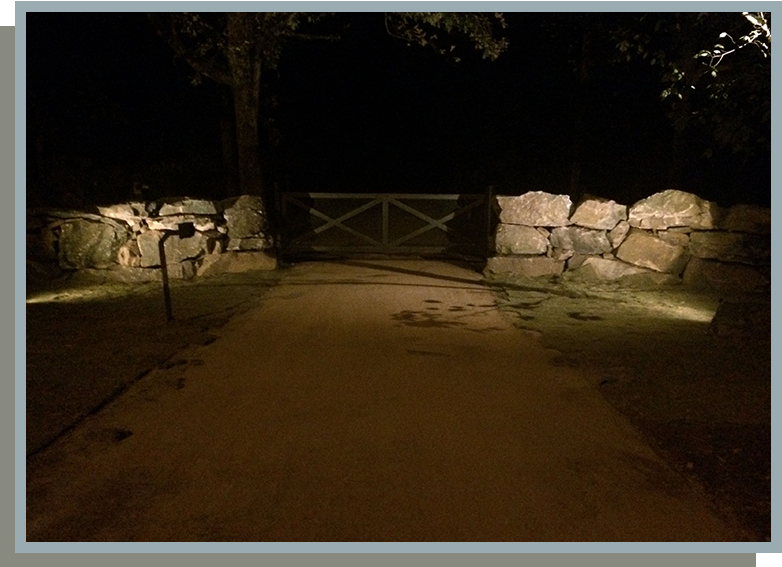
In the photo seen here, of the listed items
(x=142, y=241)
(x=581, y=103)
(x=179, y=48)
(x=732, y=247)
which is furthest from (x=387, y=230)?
(x=581, y=103)

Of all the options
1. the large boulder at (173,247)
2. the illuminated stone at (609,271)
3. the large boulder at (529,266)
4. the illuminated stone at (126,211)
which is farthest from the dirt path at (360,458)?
the illuminated stone at (126,211)

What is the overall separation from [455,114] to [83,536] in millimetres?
26526

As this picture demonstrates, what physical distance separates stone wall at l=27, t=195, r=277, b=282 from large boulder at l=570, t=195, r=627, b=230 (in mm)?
6033

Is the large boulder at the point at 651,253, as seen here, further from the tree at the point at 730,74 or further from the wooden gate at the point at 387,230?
the wooden gate at the point at 387,230

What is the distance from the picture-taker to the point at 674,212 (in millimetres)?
11102

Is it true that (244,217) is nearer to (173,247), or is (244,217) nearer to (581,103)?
(173,247)

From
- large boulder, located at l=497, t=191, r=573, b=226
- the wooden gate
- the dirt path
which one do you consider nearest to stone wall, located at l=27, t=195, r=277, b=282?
the wooden gate

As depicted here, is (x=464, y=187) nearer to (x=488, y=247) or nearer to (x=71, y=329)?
(x=488, y=247)

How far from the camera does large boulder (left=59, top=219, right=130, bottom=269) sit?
11.1 m

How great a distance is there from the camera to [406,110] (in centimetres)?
3073

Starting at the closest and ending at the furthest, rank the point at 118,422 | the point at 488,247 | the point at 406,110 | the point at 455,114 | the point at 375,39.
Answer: the point at 118,422
the point at 488,247
the point at 375,39
the point at 455,114
the point at 406,110

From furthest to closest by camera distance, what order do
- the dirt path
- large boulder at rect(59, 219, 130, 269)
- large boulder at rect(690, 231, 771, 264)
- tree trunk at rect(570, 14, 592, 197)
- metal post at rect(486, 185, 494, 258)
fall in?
tree trunk at rect(570, 14, 592, 197), metal post at rect(486, 185, 494, 258), large boulder at rect(59, 219, 130, 269), large boulder at rect(690, 231, 771, 264), the dirt path

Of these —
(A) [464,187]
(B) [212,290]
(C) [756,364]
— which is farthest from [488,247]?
(A) [464,187]

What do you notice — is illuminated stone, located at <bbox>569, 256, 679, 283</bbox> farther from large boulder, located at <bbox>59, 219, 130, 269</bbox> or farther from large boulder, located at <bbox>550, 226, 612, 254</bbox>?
large boulder, located at <bbox>59, 219, 130, 269</bbox>
